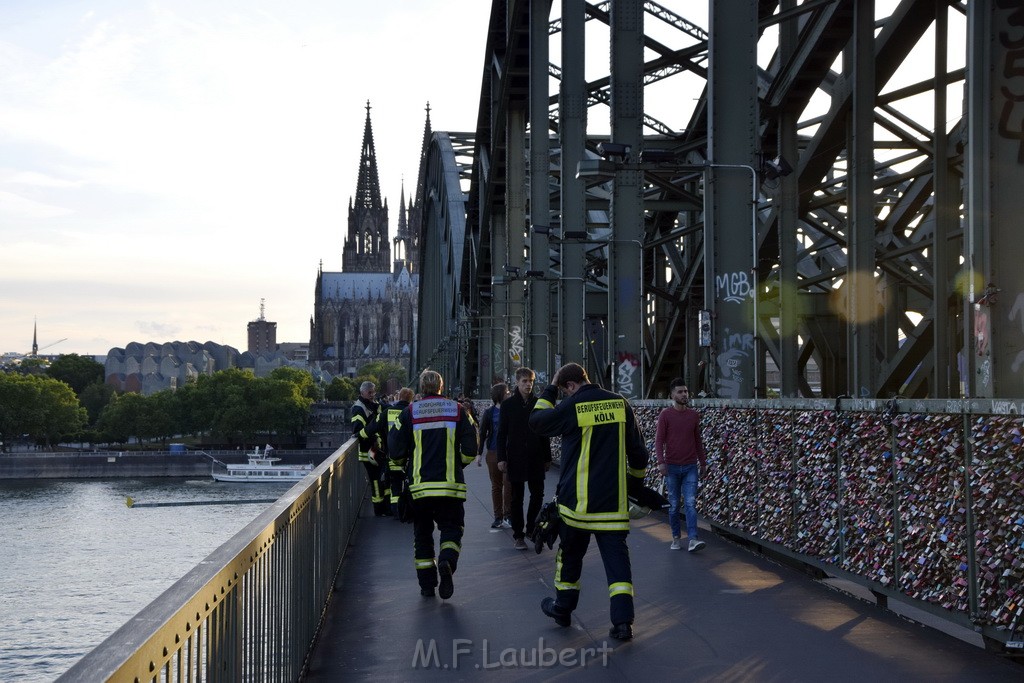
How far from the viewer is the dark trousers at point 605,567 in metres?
7.43

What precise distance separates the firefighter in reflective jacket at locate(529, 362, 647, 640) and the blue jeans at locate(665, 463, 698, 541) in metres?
3.89

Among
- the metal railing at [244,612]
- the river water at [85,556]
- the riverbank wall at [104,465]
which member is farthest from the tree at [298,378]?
the metal railing at [244,612]

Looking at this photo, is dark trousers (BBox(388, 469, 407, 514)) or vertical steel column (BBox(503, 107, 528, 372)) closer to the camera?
dark trousers (BBox(388, 469, 407, 514))

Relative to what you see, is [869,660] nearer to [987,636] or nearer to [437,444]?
[987,636]

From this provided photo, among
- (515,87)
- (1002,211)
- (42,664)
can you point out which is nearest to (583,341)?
(515,87)

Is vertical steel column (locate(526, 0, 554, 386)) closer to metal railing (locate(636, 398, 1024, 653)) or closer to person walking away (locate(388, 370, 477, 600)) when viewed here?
metal railing (locate(636, 398, 1024, 653))

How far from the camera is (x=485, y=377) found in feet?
162

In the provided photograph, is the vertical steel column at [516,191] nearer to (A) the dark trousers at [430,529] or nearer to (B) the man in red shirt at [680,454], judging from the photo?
(B) the man in red shirt at [680,454]

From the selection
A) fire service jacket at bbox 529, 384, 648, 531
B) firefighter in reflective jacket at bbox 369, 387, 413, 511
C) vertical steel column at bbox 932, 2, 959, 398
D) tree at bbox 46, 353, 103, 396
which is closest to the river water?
firefighter in reflective jacket at bbox 369, 387, 413, 511

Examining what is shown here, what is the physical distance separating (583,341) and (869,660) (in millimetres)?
18623

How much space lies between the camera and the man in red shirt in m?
11.7

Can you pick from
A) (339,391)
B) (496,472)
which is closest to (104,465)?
(339,391)

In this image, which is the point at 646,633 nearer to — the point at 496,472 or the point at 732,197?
the point at 496,472

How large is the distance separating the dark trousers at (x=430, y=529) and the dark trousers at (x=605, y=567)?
149cm
